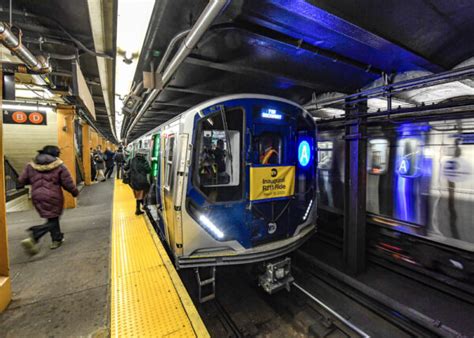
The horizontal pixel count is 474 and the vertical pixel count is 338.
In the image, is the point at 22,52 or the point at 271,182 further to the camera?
the point at 271,182

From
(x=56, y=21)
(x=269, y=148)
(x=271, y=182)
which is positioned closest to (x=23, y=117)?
(x=56, y=21)

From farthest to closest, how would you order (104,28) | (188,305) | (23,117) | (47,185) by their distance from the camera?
(23,117) < (47,185) < (104,28) < (188,305)

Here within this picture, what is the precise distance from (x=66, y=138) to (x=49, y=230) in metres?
4.36

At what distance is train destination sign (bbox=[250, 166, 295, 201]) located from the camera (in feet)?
10.5

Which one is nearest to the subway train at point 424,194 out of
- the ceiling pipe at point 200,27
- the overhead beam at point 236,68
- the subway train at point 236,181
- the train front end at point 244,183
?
the subway train at point 236,181

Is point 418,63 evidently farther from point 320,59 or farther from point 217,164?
point 217,164

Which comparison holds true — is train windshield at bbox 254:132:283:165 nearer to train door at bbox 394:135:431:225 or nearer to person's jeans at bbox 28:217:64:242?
train door at bbox 394:135:431:225

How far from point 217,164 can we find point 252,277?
2541 millimetres

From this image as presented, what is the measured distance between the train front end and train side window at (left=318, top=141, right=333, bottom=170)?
8.66ft

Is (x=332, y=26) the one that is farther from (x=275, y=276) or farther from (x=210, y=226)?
(x=275, y=276)

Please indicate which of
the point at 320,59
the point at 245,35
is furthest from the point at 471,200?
the point at 245,35

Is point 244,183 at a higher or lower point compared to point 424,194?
higher

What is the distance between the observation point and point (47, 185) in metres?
3.90

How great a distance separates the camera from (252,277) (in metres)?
4.23
